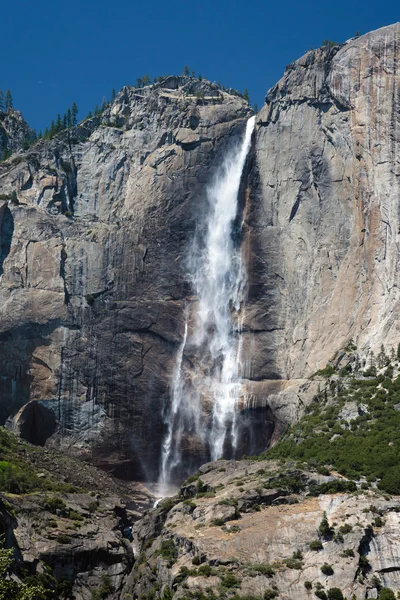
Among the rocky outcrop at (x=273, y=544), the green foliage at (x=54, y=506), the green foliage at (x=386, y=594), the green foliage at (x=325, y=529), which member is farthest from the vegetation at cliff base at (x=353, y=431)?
the green foliage at (x=54, y=506)

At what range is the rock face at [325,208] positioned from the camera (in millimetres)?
80750

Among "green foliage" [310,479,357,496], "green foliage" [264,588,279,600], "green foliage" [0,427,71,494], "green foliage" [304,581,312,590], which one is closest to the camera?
"green foliage" [264,588,279,600]

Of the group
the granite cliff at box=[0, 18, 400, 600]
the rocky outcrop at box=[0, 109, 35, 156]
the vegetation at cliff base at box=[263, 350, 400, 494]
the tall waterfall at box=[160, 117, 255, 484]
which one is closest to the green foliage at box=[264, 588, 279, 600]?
the vegetation at cliff base at box=[263, 350, 400, 494]

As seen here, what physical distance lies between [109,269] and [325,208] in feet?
68.3

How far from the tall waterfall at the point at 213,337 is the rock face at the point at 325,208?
1948mm

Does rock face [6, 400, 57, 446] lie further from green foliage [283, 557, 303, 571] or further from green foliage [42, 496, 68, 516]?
green foliage [283, 557, 303, 571]

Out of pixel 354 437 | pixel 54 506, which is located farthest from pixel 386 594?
pixel 54 506

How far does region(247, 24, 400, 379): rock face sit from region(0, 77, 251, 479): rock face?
253 inches

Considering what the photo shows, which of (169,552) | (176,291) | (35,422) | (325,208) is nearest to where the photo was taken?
(169,552)

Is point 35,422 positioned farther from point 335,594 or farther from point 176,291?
point 335,594

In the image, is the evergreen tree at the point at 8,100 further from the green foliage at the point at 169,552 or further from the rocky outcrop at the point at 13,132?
the green foliage at the point at 169,552

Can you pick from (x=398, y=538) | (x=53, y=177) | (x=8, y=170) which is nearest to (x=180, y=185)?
(x=53, y=177)

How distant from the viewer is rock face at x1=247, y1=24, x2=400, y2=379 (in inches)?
3179

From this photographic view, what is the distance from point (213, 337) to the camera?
89.9 meters
